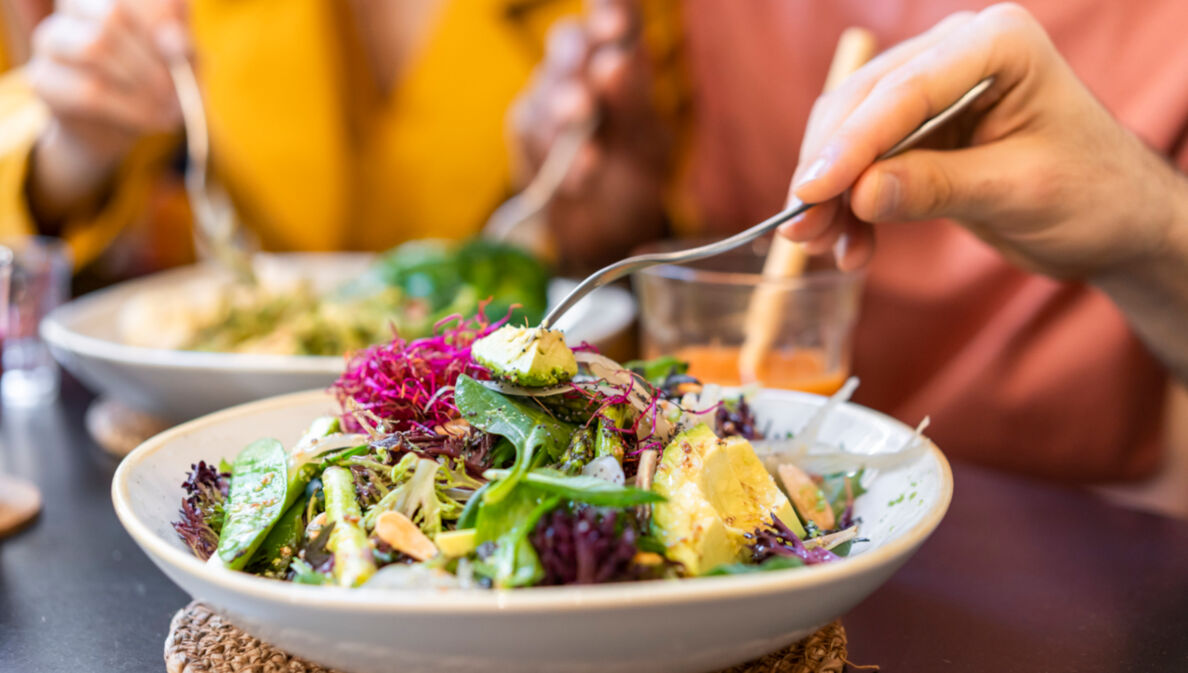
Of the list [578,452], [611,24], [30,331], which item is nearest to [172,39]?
[30,331]

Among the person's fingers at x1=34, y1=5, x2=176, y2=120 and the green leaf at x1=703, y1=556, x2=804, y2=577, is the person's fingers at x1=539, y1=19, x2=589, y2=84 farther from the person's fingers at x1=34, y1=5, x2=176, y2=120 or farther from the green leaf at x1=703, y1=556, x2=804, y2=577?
the green leaf at x1=703, y1=556, x2=804, y2=577

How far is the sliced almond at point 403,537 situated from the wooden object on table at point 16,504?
0.63 m

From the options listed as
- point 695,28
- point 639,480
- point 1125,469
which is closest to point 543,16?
point 695,28

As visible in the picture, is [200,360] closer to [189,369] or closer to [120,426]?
[189,369]

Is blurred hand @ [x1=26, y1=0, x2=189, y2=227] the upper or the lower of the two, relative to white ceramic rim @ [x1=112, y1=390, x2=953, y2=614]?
upper

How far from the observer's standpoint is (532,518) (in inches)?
22.5

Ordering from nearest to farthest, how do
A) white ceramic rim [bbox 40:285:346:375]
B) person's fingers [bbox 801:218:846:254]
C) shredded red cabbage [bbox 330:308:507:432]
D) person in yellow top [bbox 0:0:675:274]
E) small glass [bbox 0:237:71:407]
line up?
shredded red cabbage [bbox 330:308:507:432] → person's fingers [bbox 801:218:846:254] → white ceramic rim [bbox 40:285:346:375] → small glass [bbox 0:237:71:407] → person in yellow top [bbox 0:0:675:274]

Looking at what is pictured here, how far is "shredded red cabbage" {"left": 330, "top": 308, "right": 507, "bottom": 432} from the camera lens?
0.78 metres

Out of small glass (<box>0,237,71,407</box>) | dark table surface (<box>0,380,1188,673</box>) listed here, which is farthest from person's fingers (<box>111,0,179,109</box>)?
dark table surface (<box>0,380,1188,673</box>)

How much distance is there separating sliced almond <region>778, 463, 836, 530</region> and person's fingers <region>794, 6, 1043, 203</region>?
0.85 feet

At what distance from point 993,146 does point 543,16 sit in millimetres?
2088

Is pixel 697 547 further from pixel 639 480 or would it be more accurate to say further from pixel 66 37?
pixel 66 37

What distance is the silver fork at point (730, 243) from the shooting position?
813 millimetres

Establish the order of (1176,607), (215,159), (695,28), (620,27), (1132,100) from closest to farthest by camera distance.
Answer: (1176,607) < (1132,100) < (620,27) < (695,28) < (215,159)
